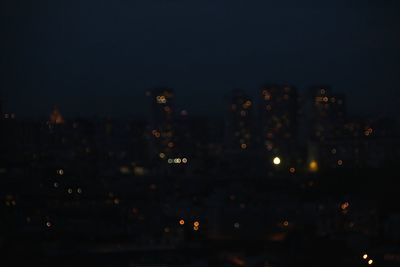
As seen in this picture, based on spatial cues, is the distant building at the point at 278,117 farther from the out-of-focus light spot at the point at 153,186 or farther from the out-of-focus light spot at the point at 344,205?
the out-of-focus light spot at the point at 344,205

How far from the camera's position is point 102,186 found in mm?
13094

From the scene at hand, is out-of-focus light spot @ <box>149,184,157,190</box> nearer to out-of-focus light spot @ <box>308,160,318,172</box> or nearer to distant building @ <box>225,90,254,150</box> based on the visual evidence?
out-of-focus light spot @ <box>308,160,318,172</box>

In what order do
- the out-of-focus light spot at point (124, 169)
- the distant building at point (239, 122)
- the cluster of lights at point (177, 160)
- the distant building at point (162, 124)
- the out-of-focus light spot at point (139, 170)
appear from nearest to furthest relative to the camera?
the out-of-focus light spot at point (124, 169)
the out-of-focus light spot at point (139, 170)
the cluster of lights at point (177, 160)
the distant building at point (162, 124)
the distant building at point (239, 122)

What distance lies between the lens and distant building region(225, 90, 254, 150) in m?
26.6

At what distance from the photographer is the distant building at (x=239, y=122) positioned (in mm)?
26641

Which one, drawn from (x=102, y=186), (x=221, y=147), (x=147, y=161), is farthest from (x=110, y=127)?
(x=102, y=186)

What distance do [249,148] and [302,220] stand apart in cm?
1599

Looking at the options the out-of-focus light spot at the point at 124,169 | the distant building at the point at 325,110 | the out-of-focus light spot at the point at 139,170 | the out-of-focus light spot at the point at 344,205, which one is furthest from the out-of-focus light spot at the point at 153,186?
the distant building at the point at 325,110

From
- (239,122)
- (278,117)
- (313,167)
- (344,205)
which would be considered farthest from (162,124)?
(344,205)

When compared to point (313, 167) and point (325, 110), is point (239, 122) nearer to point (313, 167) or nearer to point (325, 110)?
point (325, 110)

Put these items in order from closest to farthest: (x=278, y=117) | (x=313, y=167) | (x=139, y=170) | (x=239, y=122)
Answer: (x=313, y=167) < (x=139, y=170) < (x=278, y=117) < (x=239, y=122)

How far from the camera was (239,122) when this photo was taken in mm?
27828

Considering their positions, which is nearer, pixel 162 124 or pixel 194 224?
pixel 194 224

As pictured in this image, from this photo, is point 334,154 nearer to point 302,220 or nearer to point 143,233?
point 302,220
